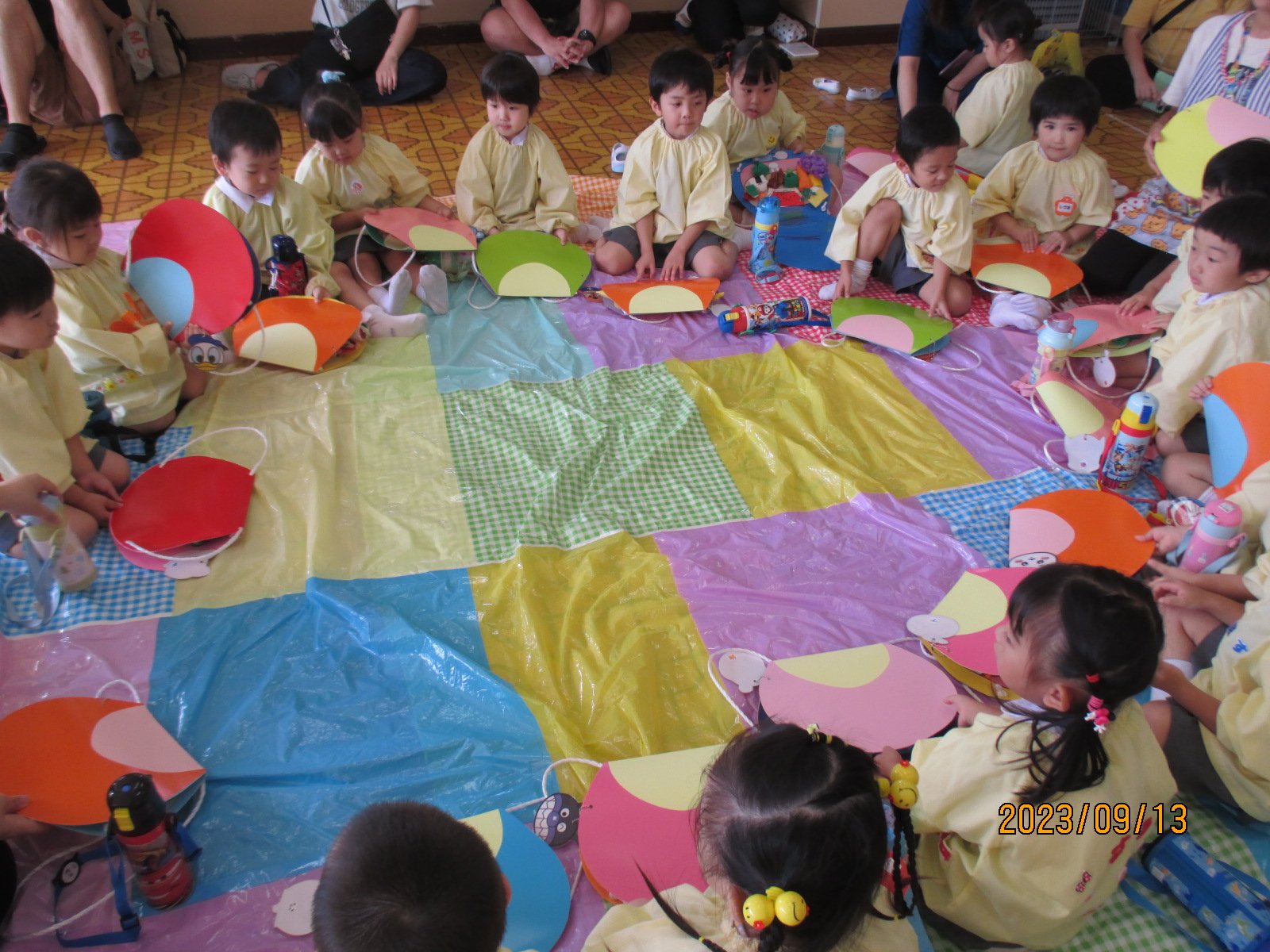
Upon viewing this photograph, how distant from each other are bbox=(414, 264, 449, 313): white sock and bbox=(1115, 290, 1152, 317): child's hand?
215cm

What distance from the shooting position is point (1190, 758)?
159cm

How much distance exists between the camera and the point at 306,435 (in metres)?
2.40

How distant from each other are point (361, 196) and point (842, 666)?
2.21m

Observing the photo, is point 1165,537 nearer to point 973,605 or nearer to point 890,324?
point 973,605

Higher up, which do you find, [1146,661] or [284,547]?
[1146,661]

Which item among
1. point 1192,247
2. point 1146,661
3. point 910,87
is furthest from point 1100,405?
point 910,87

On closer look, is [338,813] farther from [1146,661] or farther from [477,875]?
[1146,661]

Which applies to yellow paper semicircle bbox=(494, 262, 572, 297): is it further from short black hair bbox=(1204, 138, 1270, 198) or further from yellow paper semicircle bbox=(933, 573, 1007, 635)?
short black hair bbox=(1204, 138, 1270, 198)

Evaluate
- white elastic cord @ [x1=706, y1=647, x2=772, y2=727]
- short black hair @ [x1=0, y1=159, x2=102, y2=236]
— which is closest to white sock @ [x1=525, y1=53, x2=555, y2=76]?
short black hair @ [x1=0, y1=159, x2=102, y2=236]

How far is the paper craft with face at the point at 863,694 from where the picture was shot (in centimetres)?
172

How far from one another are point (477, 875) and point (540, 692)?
81 centimetres

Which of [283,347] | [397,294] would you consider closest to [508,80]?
[397,294]

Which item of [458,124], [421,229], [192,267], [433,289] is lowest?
[458,124]

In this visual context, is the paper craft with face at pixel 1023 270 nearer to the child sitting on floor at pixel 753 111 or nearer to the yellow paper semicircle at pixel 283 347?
the child sitting on floor at pixel 753 111
